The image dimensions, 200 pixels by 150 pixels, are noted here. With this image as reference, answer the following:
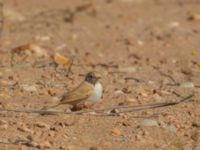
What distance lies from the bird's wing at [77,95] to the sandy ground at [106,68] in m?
0.16

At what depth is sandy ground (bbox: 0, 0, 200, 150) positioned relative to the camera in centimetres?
735

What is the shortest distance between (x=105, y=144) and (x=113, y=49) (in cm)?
453

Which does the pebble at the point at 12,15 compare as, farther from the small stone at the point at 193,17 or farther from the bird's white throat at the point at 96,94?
the bird's white throat at the point at 96,94

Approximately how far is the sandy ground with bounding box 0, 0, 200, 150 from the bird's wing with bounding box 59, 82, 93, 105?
0.16 metres

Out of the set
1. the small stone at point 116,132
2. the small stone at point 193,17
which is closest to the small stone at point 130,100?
the small stone at point 116,132

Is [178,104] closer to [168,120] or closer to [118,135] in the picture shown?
[168,120]

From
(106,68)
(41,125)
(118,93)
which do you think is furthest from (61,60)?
(41,125)

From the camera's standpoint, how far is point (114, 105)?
8.31m

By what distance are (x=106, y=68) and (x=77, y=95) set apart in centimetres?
199

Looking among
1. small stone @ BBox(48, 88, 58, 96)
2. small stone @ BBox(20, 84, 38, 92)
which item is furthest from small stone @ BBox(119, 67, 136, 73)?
small stone @ BBox(20, 84, 38, 92)

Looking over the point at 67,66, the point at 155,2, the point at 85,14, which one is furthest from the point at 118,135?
the point at 155,2

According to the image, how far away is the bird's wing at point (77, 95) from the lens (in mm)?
8164

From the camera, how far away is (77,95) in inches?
324

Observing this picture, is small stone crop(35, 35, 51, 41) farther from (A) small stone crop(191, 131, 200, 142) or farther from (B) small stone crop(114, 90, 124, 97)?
(A) small stone crop(191, 131, 200, 142)
